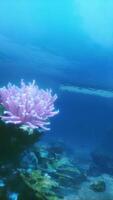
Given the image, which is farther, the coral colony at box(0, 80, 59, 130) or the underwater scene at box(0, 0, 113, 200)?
the underwater scene at box(0, 0, 113, 200)

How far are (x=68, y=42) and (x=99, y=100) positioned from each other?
7955mm

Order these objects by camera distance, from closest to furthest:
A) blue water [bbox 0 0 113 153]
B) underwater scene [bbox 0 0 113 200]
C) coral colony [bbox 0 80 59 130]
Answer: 1. coral colony [bbox 0 80 59 130]
2. underwater scene [bbox 0 0 113 200]
3. blue water [bbox 0 0 113 153]

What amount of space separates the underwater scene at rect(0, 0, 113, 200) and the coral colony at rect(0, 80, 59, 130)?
14 mm

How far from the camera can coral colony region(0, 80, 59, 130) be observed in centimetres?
406

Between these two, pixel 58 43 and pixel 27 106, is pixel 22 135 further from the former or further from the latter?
pixel 58 43

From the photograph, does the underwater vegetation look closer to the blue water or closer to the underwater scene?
the underwater scene

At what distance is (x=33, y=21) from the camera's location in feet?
28.8

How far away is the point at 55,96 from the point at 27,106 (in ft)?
1.69

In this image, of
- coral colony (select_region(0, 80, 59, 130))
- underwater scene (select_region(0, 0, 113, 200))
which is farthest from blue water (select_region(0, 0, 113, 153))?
coral colony (select_region(0, 80, 59, 130))

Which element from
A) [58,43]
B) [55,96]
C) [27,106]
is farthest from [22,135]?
[58,43]

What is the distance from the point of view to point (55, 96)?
4.43 m

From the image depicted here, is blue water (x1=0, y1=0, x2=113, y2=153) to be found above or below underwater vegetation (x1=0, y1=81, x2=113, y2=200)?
above

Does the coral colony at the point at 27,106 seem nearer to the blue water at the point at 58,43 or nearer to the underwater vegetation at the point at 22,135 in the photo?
the underwater vegetation at the point at 22,135

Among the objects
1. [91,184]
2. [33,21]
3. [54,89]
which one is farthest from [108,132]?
[33,21]
